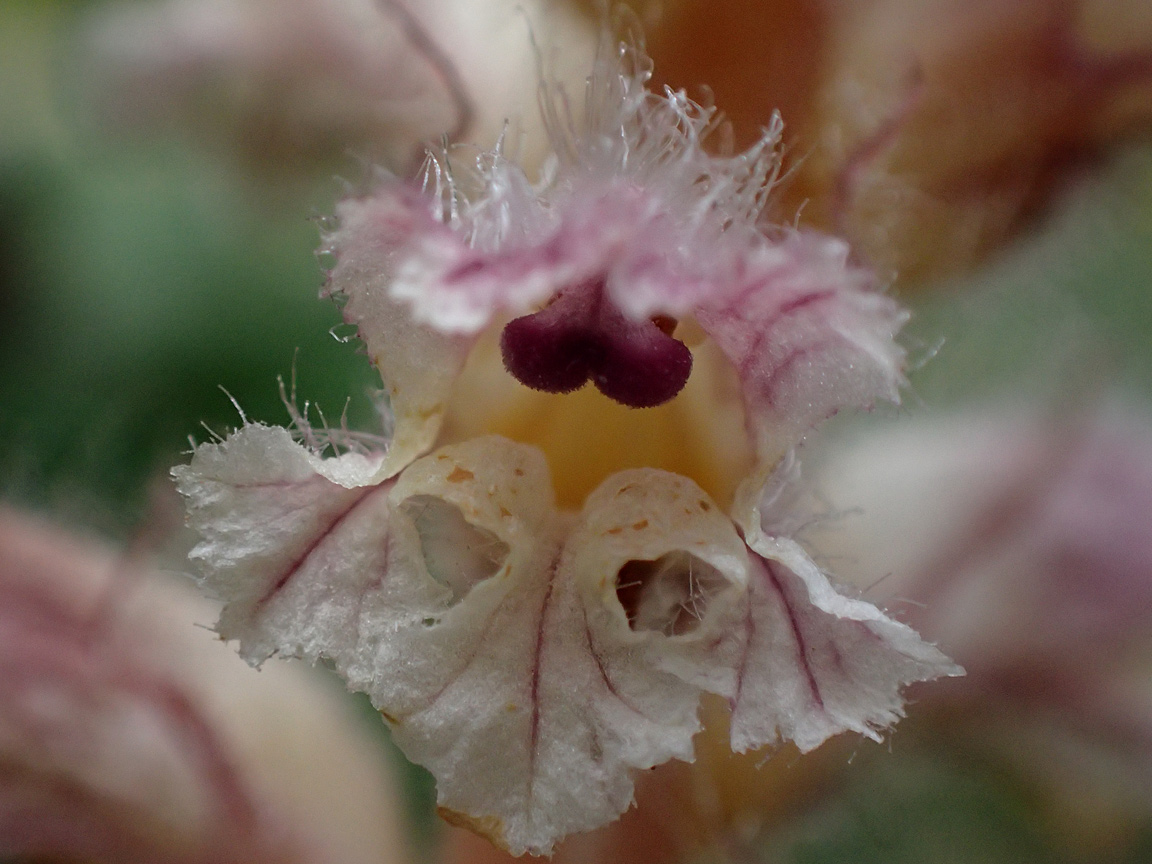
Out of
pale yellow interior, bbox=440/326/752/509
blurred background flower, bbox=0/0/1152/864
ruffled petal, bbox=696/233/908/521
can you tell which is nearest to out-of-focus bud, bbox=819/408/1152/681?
blurred background flower, bbox=0/0/1152/864

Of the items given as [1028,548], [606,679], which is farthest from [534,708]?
[1028,548]

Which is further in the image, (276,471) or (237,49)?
(237,49)

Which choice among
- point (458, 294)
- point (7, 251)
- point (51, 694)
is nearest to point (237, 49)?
point (51, 694)

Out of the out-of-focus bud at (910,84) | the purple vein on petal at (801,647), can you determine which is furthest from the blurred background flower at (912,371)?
the purple vein on petal at (801,647)

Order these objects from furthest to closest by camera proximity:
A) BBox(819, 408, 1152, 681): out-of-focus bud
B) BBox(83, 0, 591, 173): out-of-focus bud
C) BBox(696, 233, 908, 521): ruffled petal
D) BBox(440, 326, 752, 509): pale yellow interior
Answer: BBox(819, 408, 1152, 681): out-of-focus bud < BBox(83, 0, 591, 173): out-of-focus bud < BBox(440, 326, 752, 509): pale yellow interior < BBox(696, 233, 908, 521): ruffled petal

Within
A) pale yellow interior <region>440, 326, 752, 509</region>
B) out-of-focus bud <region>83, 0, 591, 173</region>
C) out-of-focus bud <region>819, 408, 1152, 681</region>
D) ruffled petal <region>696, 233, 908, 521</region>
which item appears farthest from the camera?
out-of-focus bud <region>819, 408, 1152, 681</region>

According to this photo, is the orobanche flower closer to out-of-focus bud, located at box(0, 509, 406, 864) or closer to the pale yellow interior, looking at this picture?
the pale yellow interior

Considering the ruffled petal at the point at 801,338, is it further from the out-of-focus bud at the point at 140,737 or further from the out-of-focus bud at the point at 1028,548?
the out-of-focus bud at the point at 140,737

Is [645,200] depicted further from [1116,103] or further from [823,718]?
[1116,103]
